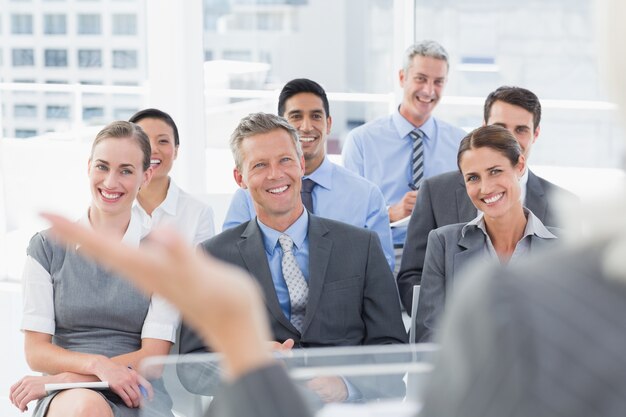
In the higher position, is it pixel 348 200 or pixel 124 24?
pixel 124 24

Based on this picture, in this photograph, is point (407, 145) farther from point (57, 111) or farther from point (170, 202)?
point (57, 111)

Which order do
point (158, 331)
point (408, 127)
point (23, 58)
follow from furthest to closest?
point (23, 58)
point (408, 127)
point (158, 331)

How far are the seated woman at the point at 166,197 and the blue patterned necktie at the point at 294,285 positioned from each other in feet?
1.84

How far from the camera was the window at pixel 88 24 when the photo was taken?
738cm

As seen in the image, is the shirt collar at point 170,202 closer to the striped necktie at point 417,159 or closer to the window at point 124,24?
the striped necktie at point 417,159

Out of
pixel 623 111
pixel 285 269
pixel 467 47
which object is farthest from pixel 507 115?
pixel 467 47

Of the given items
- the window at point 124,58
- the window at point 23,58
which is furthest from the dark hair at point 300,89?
the window at point 124,58

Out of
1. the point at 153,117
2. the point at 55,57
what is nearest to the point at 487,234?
the point at 153,117

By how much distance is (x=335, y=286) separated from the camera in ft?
9.24

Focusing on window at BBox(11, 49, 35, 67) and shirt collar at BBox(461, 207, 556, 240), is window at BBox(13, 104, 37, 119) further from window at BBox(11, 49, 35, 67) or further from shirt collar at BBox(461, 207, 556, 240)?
shirt collar at BBox(461, 207, 556, 240)

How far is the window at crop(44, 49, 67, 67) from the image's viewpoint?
756 cm

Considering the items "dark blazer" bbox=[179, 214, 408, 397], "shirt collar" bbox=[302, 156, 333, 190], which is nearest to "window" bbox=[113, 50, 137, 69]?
"shirt collar" bbox=[302, 156, 333, 190]

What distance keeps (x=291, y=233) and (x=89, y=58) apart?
575cm

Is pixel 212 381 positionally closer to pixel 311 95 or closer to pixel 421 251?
pixel 421 251
